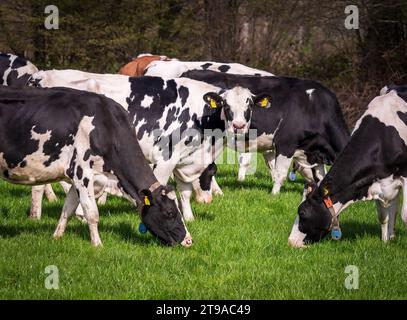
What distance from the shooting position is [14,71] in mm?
13188

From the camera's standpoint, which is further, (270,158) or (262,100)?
(270,158)

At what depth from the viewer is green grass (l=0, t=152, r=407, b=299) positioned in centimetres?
754

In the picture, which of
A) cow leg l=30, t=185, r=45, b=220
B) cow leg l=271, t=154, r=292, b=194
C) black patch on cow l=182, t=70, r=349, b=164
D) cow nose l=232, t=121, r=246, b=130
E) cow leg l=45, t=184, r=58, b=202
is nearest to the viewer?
cow leg l=30, t=185, r=45, b=220

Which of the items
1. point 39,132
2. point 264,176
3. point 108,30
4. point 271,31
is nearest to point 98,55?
point 108,30

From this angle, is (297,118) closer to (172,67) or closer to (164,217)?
(172,67)

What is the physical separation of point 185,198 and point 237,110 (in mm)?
1380

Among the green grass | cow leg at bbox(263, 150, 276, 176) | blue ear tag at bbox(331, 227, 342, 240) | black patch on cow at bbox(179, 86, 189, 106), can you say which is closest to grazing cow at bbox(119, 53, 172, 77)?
cow leg at bbox(263, 150, 276, 176)

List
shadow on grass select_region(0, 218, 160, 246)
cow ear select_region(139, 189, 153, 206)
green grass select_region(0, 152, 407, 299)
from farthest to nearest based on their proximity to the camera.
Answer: shadow on grass select_region(0, 218, 160, 246) → cow ear select_region(139, 189, 153, 206) → green grass select_region(0, 152, 407, 299)

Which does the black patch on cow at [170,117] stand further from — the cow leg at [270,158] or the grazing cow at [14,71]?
the cow leg at [270,158]

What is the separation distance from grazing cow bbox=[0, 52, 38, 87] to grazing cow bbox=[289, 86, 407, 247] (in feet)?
19.2

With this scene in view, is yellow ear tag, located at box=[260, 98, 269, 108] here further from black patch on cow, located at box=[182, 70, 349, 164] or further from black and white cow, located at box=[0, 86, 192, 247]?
black and white cow, located at box=[0, 86, 192, 247]

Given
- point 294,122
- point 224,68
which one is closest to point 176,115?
point 294,122

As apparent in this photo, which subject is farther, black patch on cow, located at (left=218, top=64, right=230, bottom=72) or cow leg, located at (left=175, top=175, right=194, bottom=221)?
black patch on cow, located at (left=218, top=64, right=230, bottom=72)

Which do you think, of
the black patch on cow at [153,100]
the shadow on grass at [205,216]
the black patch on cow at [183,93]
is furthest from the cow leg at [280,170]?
the black patch on cow at [153,100]
